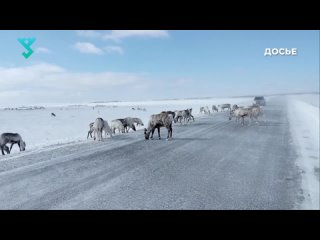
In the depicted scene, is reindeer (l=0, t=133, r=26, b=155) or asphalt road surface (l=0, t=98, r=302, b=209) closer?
asphalt road surface (l=0, t=98, r=302, b=209)

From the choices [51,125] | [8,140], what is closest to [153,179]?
[8,140]

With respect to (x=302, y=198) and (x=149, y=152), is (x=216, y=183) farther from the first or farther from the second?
(x=149, y=152)

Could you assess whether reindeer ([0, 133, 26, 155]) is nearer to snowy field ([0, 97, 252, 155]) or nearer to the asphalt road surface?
snowy field ([0, 97, 252, 155])

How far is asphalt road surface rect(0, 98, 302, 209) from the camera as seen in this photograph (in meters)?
6.32

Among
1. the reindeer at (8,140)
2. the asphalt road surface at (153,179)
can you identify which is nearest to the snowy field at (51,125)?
the reindeer at (8,140)

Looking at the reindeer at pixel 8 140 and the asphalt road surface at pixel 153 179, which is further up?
the reindeer at pixel 8 140

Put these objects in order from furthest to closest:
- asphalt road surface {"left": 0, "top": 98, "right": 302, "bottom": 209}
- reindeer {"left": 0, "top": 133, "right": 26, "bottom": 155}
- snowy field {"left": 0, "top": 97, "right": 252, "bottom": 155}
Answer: snowy field {"left": 0, "top": 97, "right": 252, "bottom": 155}
reindeer {"left": 0, "top": 133, "right": 26, "bottom": 155}
asphalt road surface {"left": 0, "top": 98, "right": 302, "bottom": 209}

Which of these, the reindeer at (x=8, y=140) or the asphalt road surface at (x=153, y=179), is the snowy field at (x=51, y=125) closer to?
the reindeer at (x=8, y=140)

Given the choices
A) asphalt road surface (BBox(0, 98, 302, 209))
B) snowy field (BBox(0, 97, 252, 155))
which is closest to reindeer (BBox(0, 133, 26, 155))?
snowy field (BBox(0, 97, 252, 155))

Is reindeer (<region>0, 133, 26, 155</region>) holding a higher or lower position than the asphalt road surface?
higher

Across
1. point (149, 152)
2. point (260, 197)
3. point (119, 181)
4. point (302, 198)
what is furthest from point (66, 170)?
point (302, 198)

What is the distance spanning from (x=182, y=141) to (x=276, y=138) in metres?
5.68

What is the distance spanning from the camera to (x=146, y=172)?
9062 millimetres

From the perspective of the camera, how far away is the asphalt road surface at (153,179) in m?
6.32
